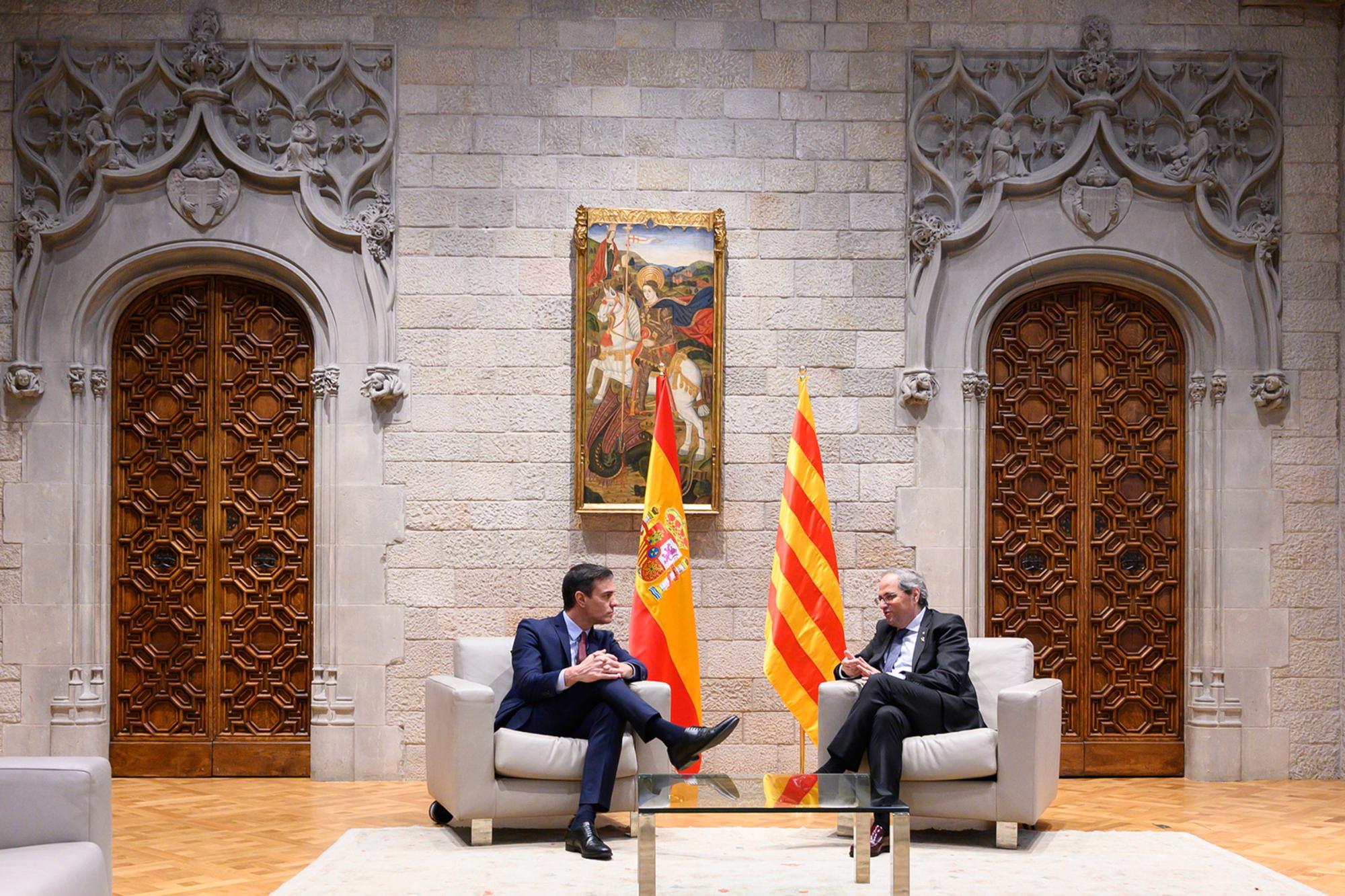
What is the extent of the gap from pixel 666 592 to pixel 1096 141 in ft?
11.5

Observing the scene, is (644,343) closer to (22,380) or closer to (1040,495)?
(1040,495)

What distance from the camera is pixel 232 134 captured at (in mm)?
6875

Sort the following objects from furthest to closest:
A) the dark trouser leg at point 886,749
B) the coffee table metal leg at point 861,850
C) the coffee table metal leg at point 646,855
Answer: the dark trouser leg at point 886,749 < the coffee table metal leg at point 861,850 < the coffee table metal leg at point 646,855

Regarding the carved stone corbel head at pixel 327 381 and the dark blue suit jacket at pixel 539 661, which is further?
the carved stone corbel head at pixel 327 381

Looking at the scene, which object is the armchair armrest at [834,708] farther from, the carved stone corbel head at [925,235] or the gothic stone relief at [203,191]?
the gothic stone relief at [203,191]

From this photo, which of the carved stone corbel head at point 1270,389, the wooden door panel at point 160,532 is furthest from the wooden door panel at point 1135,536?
the wooden door panel at point 160,532

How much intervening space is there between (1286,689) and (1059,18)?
394 cm

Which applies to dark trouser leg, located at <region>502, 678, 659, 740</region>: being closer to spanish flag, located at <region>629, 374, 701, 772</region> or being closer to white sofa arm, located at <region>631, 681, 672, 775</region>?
white sofa arm, located at <region>631, 681, 672, 775</region>

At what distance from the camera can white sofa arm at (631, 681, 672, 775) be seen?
207 inches

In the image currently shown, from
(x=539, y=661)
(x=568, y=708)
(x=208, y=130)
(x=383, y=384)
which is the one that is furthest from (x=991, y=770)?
(x=208, y=130)

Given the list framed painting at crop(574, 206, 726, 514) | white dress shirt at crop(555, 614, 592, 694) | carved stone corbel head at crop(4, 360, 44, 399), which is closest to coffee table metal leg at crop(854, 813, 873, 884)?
white dress shirt at crop(555, 614, 592, 694)

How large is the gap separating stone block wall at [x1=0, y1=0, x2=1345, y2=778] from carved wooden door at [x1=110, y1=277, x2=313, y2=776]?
0.61 m

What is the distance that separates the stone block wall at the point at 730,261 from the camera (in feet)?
22.4

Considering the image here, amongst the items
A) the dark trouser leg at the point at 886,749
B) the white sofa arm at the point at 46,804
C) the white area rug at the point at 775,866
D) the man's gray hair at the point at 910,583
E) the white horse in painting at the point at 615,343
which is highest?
the white horse in painting at the point at 615,343
